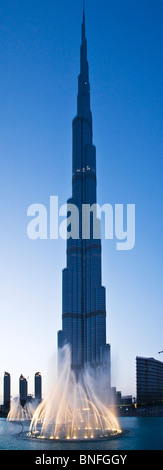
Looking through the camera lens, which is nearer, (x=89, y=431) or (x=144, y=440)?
(x=89, y=431)

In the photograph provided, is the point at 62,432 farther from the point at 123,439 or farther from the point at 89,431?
the point at 123,439
